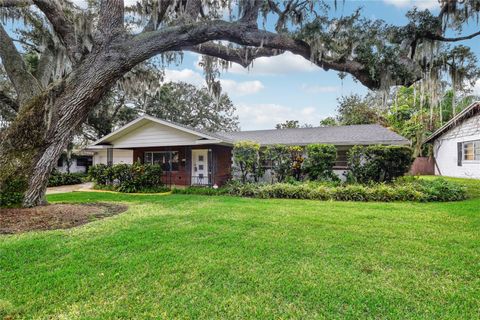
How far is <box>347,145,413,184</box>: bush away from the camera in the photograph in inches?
403

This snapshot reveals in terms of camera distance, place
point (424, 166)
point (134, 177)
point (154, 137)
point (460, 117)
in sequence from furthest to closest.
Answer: point (424, 166) → point (154, 137) → point (460, 117) → point (134, 177)

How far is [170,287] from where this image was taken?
285 centimetres

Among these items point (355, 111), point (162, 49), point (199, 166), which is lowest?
point (199, 166)

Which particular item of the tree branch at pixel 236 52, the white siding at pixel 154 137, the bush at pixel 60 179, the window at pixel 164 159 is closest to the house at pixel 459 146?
the tree branch at pixel 236 52

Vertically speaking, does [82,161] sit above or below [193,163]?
above

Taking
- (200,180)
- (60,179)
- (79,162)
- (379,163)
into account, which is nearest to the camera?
(379,163)

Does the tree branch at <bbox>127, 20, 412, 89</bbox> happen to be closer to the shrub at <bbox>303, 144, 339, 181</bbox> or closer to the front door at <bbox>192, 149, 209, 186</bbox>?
the shrub at <bbox>303, 144, 339, 181</bbox>

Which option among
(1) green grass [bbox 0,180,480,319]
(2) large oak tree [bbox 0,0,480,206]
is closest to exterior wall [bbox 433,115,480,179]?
(2) large oak tree [bbox 0,0,480,206]

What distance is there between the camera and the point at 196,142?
1313 centimetres

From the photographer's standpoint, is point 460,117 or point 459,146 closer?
point 460,117

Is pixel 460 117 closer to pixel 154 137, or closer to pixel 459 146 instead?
pixel 459 146

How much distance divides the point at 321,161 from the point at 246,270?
8.96 metres

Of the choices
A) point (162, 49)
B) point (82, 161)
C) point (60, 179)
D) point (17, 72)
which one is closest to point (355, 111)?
point (162, 49)

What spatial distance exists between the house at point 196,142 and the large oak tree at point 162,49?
613 cm
